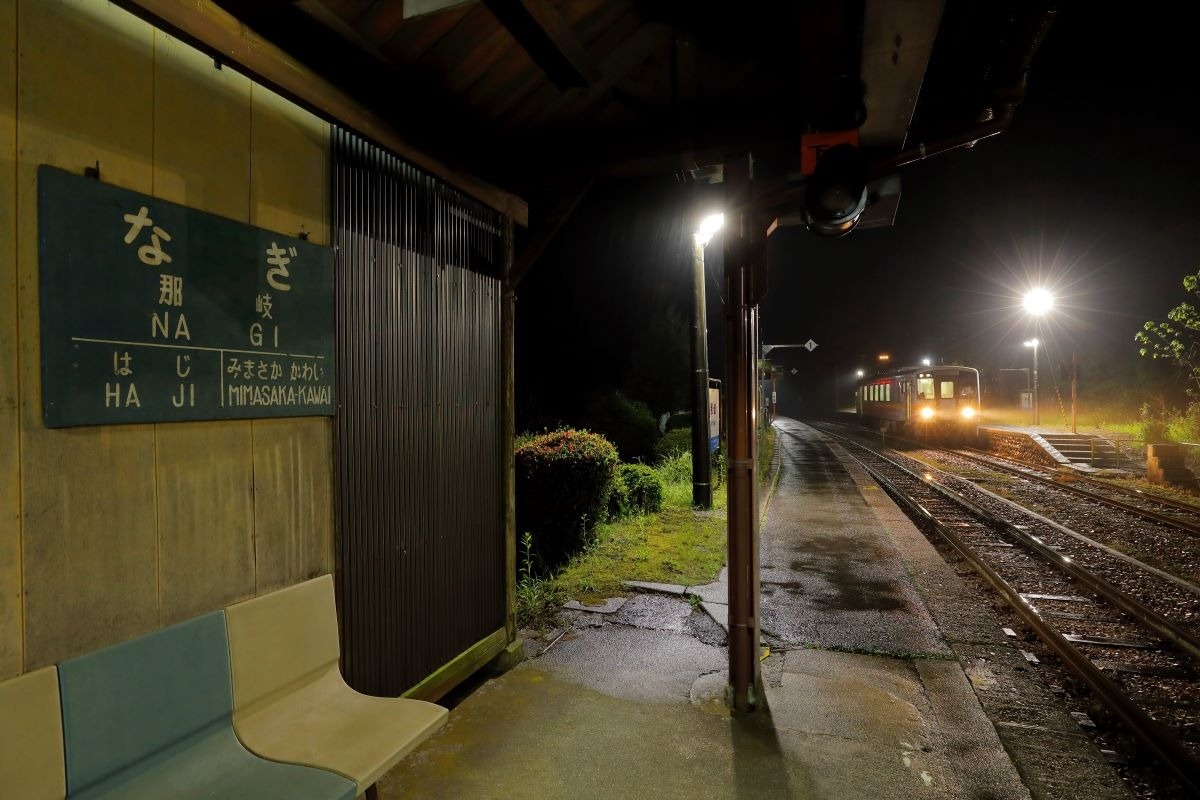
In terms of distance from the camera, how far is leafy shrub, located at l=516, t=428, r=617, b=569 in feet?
25.3

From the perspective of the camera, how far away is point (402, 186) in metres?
3.48

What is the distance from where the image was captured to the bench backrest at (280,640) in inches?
97.4

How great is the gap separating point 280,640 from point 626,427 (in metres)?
16.9

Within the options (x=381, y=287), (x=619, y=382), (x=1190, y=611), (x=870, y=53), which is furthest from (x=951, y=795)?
(x=619, y=382)

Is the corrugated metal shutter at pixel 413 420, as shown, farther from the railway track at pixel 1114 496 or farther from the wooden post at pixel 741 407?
the railway track at pixel 1114 496

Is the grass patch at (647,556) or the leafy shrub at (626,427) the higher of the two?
the leafy shrub at (626,427)

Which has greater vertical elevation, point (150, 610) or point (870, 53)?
point (870, 53)

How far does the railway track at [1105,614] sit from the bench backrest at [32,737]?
4.89 m

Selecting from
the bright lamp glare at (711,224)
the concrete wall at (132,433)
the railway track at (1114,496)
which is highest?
the bright lamp glare at (711,224)

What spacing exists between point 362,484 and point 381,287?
106 centimetres

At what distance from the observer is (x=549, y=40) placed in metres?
2.98

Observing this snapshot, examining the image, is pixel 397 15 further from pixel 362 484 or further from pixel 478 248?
pixel 362 484

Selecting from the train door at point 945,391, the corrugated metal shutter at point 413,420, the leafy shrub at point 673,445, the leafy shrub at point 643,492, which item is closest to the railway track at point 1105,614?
the corrugated metal shutter at point 413,420

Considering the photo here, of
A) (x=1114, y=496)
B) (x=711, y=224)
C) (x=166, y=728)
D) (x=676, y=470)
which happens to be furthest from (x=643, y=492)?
(x=1114, y=496)
